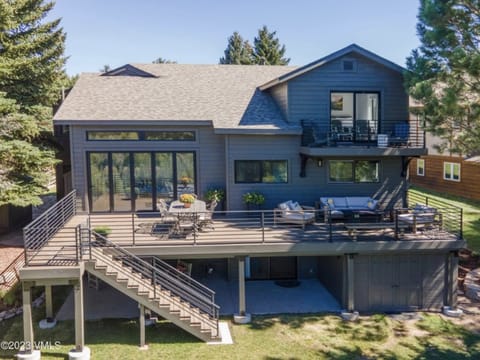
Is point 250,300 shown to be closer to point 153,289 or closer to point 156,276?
point 156,276

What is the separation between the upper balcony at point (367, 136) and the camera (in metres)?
13.8

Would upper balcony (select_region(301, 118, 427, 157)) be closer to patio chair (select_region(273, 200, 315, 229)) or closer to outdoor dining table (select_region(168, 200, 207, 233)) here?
patio chair (select_region(273, 200, 315, 229))

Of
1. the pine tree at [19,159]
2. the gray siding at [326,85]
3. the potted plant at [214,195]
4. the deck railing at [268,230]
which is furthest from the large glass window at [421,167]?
the pine tree at [19,159]

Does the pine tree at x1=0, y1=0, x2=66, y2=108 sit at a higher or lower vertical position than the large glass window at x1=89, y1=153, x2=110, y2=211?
higher

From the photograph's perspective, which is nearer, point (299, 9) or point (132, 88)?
point (132, 88)

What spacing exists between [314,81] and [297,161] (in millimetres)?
2884

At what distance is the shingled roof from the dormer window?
2.79 meters

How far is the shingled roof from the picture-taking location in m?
14.5

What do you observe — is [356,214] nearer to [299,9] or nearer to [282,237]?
[282,237]

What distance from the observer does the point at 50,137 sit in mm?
17953

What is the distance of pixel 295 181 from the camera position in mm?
14789

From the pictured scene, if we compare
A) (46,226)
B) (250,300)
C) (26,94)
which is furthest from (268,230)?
(26,94)

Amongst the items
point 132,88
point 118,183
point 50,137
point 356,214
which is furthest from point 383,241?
point 50,137

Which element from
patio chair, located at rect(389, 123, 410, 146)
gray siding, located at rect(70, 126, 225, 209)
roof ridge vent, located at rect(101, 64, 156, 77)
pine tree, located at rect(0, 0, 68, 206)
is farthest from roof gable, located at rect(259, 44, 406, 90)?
pine tree, located at rect(0, 0, 68, 206)
